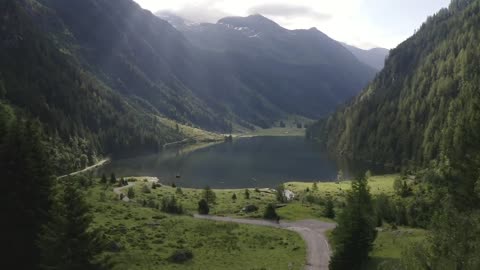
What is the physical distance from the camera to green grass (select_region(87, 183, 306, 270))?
177ft

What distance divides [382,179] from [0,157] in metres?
157

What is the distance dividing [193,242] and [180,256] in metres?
8.88

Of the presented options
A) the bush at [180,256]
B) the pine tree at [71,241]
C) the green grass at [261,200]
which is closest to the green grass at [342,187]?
the green grass at [261,200]

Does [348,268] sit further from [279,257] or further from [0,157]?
[0,157]

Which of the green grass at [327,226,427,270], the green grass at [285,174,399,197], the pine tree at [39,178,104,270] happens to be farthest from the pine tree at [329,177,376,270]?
the green grass at [285,174,399,197]

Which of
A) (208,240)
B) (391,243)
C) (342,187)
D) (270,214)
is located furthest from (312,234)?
(342,187)

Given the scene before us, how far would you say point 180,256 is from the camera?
5497 centimetres

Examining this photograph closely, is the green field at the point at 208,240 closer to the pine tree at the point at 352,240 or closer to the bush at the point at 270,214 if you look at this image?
the pine tree at the point at 352,240

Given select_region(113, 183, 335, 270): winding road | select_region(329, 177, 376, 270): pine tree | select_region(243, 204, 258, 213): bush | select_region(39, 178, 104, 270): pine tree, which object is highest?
select_region(39, 178, 104, 270): pine tree

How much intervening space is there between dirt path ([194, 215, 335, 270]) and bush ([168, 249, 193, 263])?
14.7m

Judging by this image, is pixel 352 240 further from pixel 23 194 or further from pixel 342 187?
pixel 342 187

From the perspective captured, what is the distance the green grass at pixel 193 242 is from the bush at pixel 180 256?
73 cm

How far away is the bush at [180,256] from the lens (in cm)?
5460

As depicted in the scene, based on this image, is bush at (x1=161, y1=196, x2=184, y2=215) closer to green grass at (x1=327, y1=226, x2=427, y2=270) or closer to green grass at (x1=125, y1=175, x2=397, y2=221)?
green grass at (x1=125, y1=175, x2=397, y2=221)
